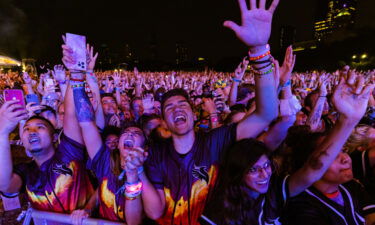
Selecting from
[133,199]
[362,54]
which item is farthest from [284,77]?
[362,54]

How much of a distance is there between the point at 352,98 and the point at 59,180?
2598 mm

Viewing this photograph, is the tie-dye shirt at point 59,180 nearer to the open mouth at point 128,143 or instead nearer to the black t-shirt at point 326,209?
the open mouth at point 128,143

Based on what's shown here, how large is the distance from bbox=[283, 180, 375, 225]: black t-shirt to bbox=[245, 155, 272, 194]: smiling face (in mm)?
287

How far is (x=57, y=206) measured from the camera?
85.5 inches

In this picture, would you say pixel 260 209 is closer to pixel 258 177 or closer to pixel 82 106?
pixel 258 177

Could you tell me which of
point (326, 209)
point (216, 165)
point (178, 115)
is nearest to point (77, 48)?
point (178, 115)

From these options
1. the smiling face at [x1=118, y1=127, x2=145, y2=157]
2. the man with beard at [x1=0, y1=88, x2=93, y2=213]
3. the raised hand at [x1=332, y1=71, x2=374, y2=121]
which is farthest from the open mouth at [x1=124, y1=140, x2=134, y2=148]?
the raised hand at [x1=332, y1=71, x2=374, y2=121]

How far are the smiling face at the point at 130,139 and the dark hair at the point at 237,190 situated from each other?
32.0 inches

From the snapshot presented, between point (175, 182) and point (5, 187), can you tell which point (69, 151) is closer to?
point (5, 187)

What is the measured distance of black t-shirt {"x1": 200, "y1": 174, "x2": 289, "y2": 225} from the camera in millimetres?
1663

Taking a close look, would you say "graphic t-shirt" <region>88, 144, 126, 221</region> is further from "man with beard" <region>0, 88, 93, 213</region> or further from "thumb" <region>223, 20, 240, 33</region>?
"thumb" <region>223, 20, 240, 33</region>

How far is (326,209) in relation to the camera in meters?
1.66

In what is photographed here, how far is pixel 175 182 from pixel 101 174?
0.73 metres

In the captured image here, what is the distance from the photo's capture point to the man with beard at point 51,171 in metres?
2.16
